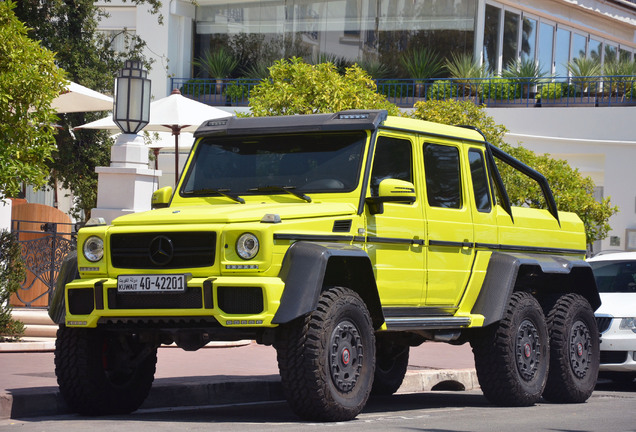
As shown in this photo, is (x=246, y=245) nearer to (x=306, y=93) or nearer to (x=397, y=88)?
(x=306, y=93)

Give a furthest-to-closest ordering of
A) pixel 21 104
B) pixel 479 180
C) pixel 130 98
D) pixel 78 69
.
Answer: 1. pixel 78 69
2. pixel 130 98
3. pixel 21 104
4. pixel 479 180

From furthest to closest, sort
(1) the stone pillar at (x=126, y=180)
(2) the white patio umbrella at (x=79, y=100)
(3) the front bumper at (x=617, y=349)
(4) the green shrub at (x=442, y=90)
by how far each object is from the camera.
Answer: (4) the green shrub at (x=442, y=90), (1) the stone pillar at (x=126, y=180), (2) the white patio umbrella at (x=79, y=100), (3) the front bumper at (x=617, y=349)

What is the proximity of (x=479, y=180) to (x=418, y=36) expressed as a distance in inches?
866

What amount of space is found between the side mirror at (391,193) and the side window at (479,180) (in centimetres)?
158

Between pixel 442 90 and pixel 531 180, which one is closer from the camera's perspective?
pixel 531 180

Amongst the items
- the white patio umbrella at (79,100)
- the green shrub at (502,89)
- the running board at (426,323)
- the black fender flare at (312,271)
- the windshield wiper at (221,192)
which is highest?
the green shrub at (502,89)

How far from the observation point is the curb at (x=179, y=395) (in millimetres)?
8148

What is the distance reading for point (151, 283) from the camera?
7.77 meters

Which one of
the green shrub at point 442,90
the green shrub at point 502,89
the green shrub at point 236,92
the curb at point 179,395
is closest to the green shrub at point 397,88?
the green shrub at point 442,90

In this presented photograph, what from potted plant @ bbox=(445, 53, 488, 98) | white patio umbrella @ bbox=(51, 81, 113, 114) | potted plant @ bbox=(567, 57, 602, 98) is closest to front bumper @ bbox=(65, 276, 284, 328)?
white patio umbrella @ bbox=(51, 81, 113, 114)

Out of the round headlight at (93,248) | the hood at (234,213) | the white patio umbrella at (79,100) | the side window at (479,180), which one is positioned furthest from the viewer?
the white patio umbrella at (79,100)

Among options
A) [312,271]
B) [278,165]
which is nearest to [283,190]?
[278,165]

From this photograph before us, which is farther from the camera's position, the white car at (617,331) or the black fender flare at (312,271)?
the white car at (617,331)

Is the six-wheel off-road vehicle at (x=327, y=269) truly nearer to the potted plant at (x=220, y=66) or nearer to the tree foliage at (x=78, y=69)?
the tree foliage at (x=78, y=69)
